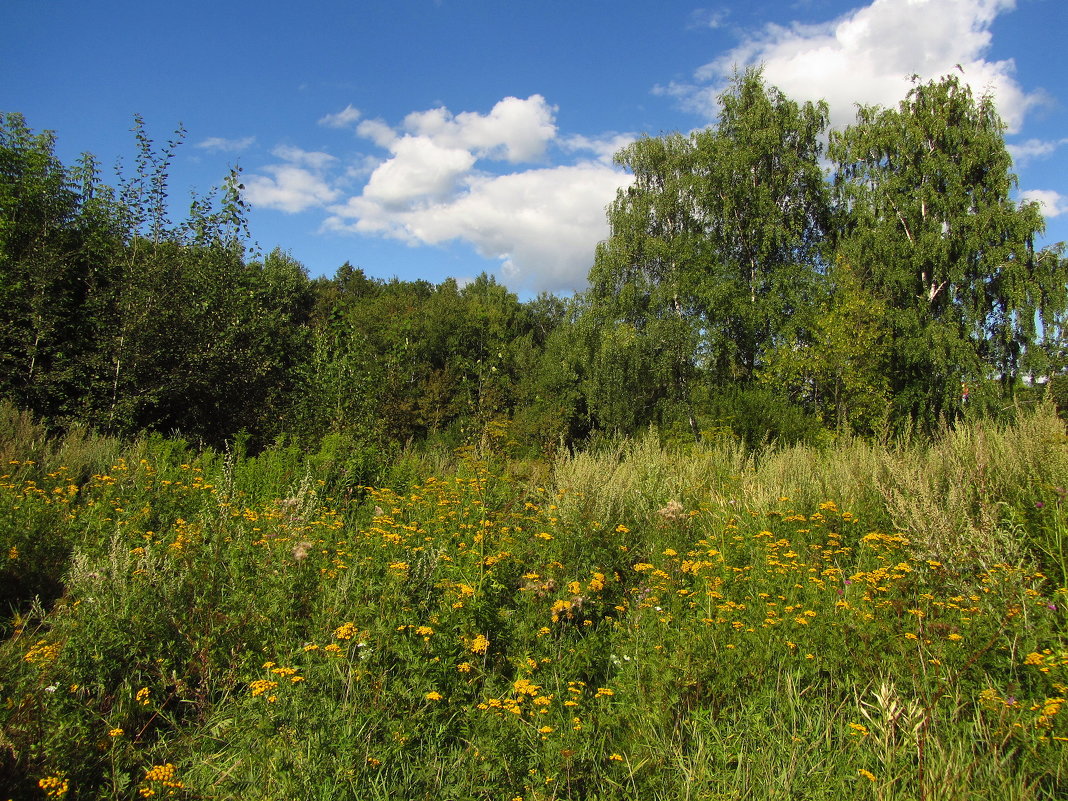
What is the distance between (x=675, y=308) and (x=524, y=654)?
863 inches

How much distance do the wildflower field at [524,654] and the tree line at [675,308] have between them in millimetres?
5596

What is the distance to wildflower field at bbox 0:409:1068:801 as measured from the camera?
2336 mm

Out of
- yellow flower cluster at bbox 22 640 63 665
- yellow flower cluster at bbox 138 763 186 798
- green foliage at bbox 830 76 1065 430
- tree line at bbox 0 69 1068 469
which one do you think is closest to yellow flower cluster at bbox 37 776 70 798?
yellow flower cluster at bbox 138 763 186 798

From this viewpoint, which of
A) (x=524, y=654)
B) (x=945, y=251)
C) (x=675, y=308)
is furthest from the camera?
(x=675, y=308)

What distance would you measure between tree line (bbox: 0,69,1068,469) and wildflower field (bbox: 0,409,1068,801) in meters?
5.60

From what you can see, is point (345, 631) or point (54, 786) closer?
point (54, 786)

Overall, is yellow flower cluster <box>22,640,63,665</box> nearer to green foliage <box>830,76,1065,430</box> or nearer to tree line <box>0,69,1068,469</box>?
tree line <box>0,69,1068,469</box>

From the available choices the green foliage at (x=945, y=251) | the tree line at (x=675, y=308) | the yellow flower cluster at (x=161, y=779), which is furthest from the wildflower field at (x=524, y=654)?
the green foliage at (x=945, y=251)

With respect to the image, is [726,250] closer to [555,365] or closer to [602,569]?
[555,365]

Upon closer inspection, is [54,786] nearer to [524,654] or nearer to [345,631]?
[345,631]

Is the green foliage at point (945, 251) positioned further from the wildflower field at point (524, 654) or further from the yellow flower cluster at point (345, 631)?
the yellow flower cluster at point (345, 631)

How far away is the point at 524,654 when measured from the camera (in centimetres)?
312

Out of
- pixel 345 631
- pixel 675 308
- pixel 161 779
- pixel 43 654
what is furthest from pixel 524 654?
pixel 675 308

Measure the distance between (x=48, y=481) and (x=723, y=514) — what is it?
260 inches
